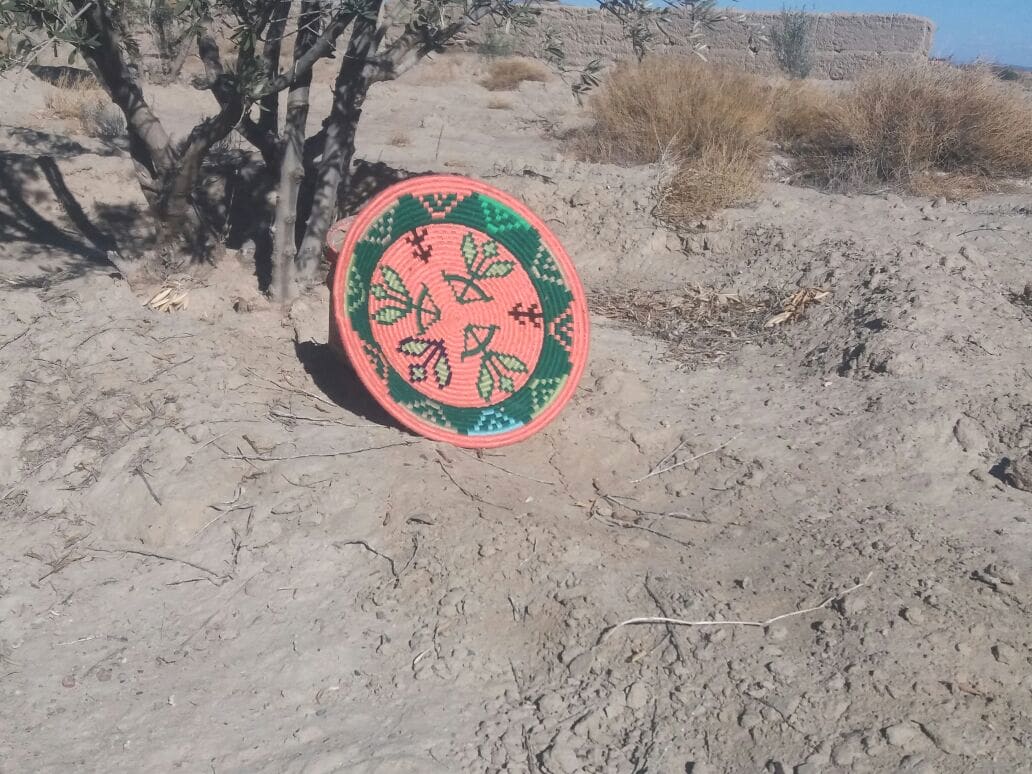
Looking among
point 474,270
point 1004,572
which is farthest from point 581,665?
point 474,270

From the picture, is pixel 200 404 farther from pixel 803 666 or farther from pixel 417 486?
pixel 803 666

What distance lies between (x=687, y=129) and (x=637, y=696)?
19.9 feet

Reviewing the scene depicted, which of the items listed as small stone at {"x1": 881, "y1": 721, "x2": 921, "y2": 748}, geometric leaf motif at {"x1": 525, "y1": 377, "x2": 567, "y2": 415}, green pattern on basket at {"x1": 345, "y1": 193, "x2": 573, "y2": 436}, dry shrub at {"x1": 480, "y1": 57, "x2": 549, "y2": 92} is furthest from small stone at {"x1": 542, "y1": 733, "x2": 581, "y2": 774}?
dry shrub at {"x1": 480, "y1": 57, "x2": 549, "y2": 92}

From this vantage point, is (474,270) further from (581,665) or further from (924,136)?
(924,136)

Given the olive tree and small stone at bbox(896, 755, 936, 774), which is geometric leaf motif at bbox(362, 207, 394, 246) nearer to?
the olive tree

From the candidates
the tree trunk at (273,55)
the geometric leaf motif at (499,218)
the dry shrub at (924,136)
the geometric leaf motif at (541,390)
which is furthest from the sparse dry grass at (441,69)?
the geometric leaf motif at (541,390)

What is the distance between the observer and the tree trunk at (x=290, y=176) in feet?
15.1

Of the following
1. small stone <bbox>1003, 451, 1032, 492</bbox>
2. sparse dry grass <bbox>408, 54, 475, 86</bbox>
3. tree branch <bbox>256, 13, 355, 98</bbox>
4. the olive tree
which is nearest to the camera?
small stone <bbox>1003, 451, 1032, 492</bbox>

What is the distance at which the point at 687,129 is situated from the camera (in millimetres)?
7922

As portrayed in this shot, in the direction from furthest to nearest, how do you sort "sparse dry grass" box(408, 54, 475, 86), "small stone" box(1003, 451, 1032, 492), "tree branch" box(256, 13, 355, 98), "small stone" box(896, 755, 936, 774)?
"sparse dry grass" box(408, 54, 475, 86) < "tree branch" box(256, 13, 355, 98) < "small stone" box(1003, 451, 1032, 492) < "small stone" box(896, 755, 936, 774)

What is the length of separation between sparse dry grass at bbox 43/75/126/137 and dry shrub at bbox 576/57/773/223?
13.5 feet

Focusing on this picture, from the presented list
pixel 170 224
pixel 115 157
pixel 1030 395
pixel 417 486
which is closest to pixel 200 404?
pixel 417 486

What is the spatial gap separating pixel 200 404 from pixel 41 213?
3.37m

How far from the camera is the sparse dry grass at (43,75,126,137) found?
8.92 metres
